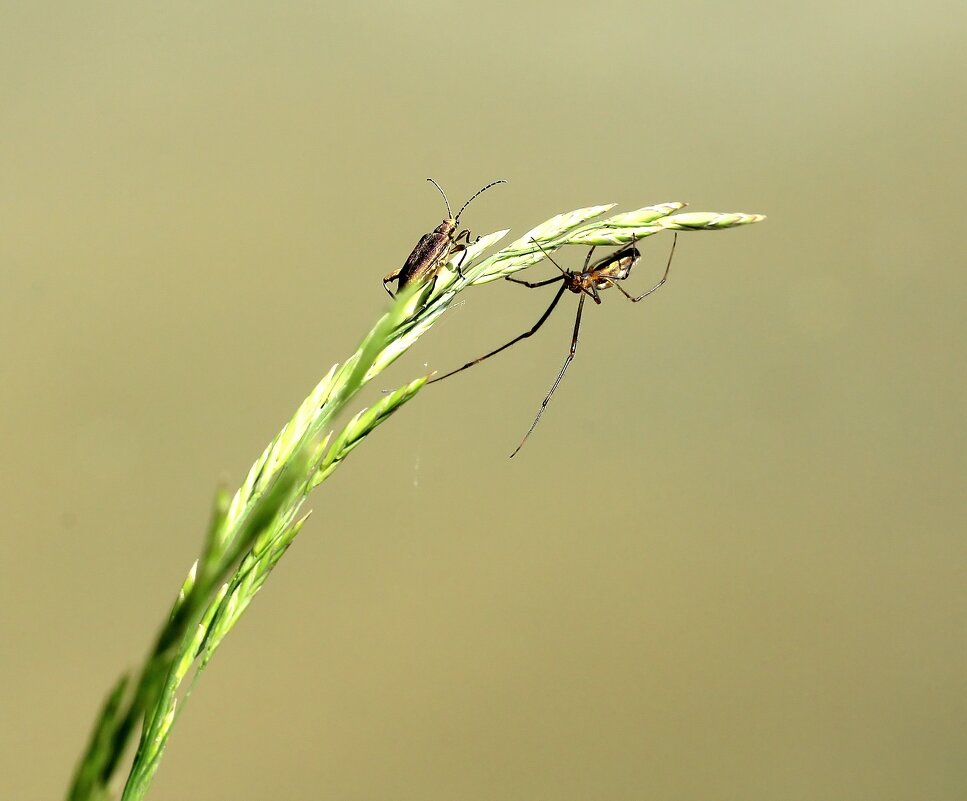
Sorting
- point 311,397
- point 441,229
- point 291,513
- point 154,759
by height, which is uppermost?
point 441,229

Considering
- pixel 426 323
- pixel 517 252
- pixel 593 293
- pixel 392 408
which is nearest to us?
pixel 392 408

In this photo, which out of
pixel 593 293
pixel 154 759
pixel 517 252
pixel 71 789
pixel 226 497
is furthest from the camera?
pixel 593 293

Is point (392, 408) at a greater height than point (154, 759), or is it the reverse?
point (392, 408)

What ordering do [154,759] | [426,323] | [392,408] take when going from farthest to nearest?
[426,323]
[392,408]
[154,759]

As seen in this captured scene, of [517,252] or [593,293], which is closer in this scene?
[517,252]

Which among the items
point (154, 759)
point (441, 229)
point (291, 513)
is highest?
point (441, 229)

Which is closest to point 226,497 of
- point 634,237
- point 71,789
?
point 71,789

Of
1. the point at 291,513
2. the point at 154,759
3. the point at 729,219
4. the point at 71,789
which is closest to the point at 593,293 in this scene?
the point at 729,219

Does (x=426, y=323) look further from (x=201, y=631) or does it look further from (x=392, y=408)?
(x=201, y=631)

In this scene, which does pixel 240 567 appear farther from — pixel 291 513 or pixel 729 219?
pixel 729 219
